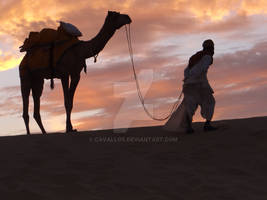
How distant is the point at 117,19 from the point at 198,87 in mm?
3217

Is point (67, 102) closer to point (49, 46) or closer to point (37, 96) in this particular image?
point (49, 46)

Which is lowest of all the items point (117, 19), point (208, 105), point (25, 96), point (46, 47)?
point (208, 105)

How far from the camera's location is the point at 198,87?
35.1 feet

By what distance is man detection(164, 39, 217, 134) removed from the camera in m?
10.6

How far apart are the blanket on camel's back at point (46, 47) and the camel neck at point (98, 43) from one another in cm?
41

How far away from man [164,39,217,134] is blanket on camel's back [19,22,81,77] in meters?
3.70

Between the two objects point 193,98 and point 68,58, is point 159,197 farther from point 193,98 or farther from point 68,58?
point 68,58

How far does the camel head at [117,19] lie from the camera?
12242 millimetres

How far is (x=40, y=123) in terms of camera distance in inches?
543

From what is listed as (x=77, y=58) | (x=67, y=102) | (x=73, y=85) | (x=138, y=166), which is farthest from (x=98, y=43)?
(x=138, y=166)

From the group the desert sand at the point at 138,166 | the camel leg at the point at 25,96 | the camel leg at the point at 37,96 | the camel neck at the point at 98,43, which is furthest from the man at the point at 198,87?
the camel leg at the point at 25,96

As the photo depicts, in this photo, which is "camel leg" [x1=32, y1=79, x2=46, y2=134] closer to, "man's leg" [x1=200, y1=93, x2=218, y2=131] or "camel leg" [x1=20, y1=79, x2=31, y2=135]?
"camel leg" [x1=20, y1=79, x2=31, y2=135]

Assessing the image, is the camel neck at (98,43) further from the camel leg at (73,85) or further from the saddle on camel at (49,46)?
the camel leg at (73,85)

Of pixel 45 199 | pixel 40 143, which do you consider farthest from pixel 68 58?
pixel 45 199
